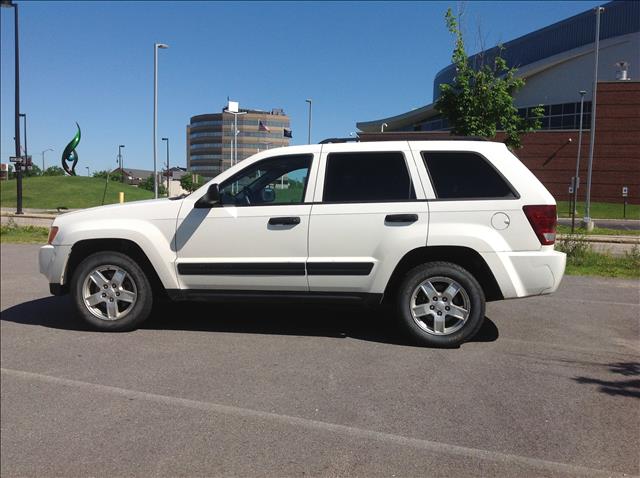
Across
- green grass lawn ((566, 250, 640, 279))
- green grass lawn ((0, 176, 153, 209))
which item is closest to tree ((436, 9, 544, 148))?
green grass lawn ((566, 250, 640, 279))

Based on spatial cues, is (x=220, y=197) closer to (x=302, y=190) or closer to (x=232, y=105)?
(x=302, y=190)

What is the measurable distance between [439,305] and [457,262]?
1.58 feet

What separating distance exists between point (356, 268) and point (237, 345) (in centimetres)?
134

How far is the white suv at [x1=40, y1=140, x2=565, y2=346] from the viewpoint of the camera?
5039mm

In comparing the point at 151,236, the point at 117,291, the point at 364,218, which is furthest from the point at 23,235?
the point at 364,218

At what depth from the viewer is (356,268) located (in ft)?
16.8

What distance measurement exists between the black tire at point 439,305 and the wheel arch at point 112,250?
8.11ft

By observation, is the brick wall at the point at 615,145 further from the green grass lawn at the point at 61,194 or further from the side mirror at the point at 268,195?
the side mirror at the point at 268,195

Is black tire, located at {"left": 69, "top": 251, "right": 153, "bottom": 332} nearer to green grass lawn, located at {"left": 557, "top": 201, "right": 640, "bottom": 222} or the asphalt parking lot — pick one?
the asphalt parking lot

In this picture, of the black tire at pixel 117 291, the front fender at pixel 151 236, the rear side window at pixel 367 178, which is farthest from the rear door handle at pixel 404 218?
the black tire at pixel 117 291

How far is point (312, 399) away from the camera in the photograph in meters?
3.90

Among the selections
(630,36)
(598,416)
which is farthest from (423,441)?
(630,36)

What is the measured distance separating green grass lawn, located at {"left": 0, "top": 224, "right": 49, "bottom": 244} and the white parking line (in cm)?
1082

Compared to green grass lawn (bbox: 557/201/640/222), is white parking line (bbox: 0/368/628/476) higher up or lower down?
lower down
